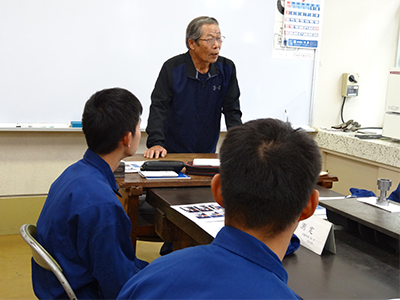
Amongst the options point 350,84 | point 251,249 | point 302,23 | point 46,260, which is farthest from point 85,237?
point 350,84

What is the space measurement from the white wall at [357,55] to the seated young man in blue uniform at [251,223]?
3.24m

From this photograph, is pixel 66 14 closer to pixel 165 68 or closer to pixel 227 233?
pixel 165 68

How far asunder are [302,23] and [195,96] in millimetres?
1426

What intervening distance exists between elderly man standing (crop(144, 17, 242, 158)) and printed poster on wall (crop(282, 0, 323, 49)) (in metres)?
1.05

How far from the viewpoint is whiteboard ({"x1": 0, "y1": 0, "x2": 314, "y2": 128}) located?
9.68 feet

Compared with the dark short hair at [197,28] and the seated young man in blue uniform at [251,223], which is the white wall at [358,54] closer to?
the dark short hair at [197,28]

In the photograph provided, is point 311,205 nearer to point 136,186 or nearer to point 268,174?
point 268,174

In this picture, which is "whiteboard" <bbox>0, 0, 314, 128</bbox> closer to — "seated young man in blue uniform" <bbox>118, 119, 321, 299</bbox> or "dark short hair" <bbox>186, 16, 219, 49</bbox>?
"dark short hair" <bbox>186, 16, 219, 49</bbox>

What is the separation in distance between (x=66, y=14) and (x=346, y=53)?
7.65 ft

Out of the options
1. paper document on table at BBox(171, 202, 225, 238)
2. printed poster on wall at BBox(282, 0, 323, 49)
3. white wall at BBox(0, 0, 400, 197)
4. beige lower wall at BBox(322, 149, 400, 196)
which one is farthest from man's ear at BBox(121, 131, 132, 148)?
printed poster on wall at BBox(282, 0, 323, 49)

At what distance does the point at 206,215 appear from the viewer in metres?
1.49

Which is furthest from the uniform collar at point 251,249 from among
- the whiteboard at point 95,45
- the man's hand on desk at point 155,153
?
the whiteboard at point 95,45

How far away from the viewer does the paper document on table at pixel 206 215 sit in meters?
1.37

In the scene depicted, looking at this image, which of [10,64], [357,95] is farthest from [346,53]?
[10,64]
